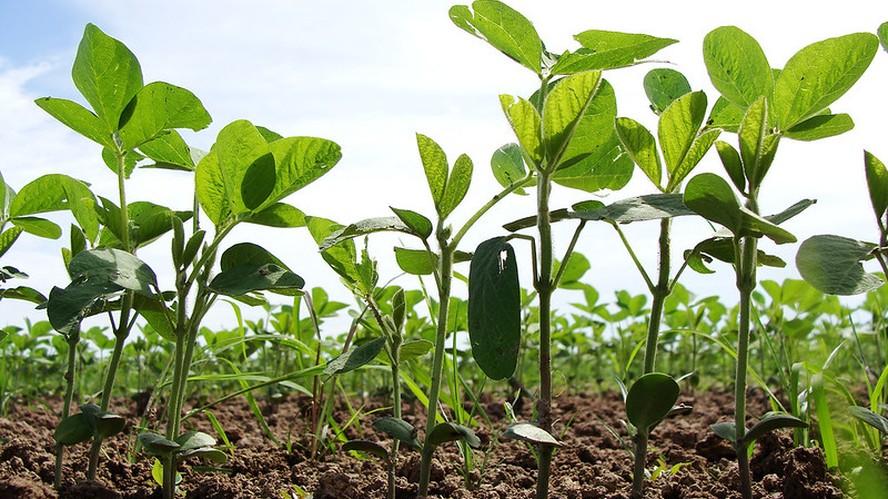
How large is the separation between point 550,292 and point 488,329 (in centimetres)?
13

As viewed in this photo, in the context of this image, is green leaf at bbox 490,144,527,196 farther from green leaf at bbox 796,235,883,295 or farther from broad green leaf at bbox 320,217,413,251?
green leaf at bbox 796,235,883,295

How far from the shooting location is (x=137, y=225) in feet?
5.29

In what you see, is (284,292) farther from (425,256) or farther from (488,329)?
(488,329)

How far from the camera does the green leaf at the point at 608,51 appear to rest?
1307 mm

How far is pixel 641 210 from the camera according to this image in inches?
46.1

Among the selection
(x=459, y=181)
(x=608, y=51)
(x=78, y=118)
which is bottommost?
(x=459, y=181)

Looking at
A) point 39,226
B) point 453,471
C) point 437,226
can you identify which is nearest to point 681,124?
point 437,226

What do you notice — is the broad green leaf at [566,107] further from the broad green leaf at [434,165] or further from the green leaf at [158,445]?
the green leaf at [158,445]

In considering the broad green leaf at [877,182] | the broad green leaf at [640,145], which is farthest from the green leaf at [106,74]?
the broad green leaf at [877,182]

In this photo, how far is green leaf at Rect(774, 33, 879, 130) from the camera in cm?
124

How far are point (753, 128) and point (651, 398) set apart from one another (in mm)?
415

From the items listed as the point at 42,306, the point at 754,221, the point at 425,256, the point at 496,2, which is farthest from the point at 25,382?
the point at 754,221

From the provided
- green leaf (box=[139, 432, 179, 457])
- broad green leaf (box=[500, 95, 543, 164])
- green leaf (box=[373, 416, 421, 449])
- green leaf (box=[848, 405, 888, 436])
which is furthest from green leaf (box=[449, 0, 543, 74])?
green leaf (box=[139, 432, 179, 457])

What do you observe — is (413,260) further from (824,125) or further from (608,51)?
(824,125)
